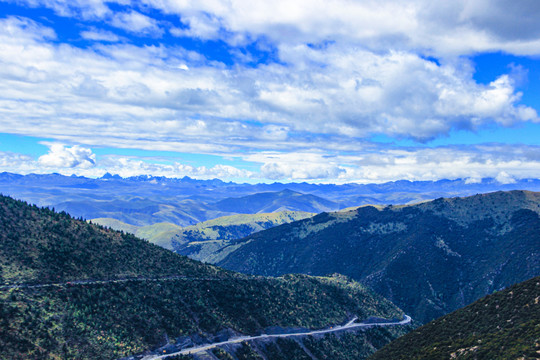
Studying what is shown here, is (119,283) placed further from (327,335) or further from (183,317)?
(327,335)

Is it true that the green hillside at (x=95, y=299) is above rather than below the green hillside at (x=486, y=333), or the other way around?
above

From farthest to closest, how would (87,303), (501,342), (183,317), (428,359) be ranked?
(183,317) → (87,303) → (428,359) → (501,342)

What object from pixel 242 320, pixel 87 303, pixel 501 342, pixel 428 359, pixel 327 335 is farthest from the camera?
pixel 327 335

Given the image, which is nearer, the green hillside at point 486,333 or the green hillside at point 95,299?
the green hillside at point 486,333

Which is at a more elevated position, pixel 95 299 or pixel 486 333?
pixel 95 299

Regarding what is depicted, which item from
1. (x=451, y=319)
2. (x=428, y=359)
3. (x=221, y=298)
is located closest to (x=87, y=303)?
(x=221, y=298)
